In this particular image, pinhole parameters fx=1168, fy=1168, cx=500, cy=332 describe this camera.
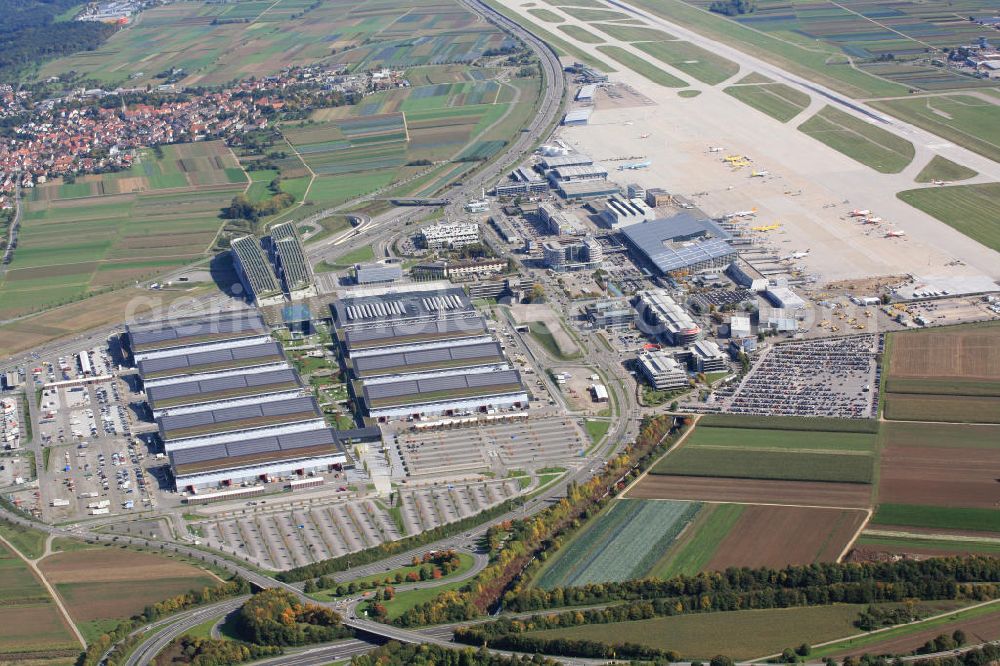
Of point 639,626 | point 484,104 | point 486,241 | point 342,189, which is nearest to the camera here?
point 639,626

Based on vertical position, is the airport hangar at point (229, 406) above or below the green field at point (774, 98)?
above

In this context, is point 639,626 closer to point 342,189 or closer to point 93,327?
point 93,327

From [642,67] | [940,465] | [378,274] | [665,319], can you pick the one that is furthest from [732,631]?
[642,67]

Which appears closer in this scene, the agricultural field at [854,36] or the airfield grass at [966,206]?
the airfield grass at [966,206]

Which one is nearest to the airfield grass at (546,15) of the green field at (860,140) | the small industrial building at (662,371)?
the green field at (860,140)

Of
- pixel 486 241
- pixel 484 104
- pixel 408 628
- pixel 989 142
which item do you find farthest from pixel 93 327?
pixel 989 142

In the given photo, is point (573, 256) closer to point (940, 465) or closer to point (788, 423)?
point (788, 423)

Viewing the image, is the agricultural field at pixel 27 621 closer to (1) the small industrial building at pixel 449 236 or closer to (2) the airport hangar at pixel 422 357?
(2) the airport hangar at pixel 422 357
